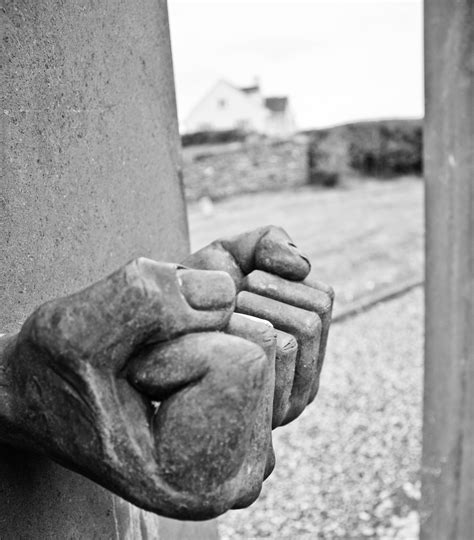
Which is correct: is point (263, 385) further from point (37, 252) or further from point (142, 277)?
point (37, 252)

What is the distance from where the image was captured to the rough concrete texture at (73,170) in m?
0.86

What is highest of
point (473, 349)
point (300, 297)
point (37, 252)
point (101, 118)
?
point (101, 118)

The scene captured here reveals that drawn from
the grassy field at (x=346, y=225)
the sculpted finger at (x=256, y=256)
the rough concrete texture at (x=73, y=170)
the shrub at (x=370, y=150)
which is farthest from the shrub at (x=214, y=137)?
the sculpted finger at (x=256, y=256)

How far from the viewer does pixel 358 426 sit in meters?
4.89

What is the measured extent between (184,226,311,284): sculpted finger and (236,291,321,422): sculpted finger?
0.07m

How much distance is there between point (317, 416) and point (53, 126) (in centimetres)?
448

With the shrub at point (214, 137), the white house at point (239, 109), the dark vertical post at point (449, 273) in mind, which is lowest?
the white house at point (239, 109)

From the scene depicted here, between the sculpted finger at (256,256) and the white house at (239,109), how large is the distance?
3115 cm

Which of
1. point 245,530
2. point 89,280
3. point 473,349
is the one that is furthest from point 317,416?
point 89,280

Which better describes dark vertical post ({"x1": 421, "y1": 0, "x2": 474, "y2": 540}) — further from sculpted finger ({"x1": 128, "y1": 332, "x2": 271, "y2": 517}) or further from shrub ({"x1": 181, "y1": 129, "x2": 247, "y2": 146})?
shrub ({"x1": 181, "y1": 129, "x2": 247, "y2": 146})

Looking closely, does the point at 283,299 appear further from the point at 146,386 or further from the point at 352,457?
the point at 352,457

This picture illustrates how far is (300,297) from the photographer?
965mm

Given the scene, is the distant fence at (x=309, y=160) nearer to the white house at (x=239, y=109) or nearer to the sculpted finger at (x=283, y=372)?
the sculpted finger at (x=283, y=372)

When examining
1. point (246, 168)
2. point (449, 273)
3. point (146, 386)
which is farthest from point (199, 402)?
point (246, 168)
